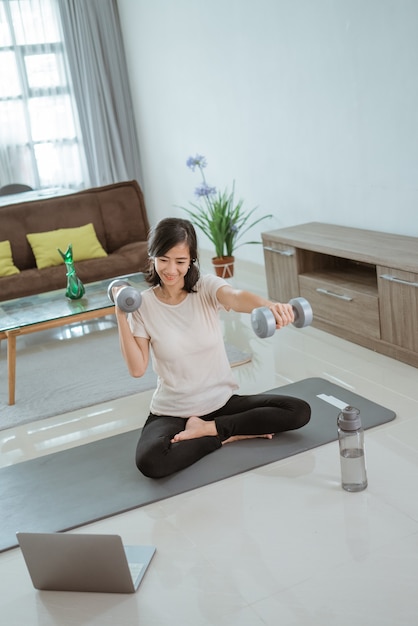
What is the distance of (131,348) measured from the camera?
8.32ft

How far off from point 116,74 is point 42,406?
4.80 metres

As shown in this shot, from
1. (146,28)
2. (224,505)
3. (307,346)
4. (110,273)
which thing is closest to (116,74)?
(146,28)

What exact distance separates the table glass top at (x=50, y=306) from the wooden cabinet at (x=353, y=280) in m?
0.81

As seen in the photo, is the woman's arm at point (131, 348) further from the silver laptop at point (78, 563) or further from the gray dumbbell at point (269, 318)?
the silver laptop at point (78, 563)

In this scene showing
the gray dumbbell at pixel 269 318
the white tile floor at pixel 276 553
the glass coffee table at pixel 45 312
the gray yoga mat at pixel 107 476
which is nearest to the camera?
the white tile floor at pixel 276 553

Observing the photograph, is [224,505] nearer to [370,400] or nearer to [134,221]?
[370,400]

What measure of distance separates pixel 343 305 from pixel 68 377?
1.41 m

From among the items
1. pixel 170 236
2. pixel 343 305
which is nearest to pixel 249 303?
pixel 170 236

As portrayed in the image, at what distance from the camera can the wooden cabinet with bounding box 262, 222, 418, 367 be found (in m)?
3.25

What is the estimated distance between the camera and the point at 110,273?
15.6ft

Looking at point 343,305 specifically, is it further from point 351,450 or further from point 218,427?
point 351,450

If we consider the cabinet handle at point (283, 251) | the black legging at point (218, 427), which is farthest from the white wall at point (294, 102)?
the black legging at point (218, 427)

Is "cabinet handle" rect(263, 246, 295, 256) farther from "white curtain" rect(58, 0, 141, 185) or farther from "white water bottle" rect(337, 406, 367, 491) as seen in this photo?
"white curtain" rect(58, 0, 141, 185)

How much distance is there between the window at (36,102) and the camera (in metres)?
7.01
